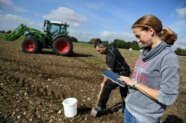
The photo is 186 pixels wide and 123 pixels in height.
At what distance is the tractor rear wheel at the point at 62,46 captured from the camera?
48.7 ft

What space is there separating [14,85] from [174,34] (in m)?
5.89

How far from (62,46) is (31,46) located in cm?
193

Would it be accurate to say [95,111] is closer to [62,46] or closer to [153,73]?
[153,73]

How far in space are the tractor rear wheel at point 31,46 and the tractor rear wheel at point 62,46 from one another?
101 cm

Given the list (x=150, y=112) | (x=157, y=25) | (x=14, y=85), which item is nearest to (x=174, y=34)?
(x=157, y=25)

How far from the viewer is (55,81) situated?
8117mm

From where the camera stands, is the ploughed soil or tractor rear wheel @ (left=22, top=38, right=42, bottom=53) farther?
tractor rear wheel @ (left=22, top=38, right=42, bottom=53)

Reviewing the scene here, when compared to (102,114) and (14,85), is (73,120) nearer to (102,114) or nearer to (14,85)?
(102,114)

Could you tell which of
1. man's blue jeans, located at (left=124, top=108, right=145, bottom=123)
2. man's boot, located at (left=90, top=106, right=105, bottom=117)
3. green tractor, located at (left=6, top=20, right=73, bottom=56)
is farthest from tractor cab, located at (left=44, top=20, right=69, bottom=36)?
man's blue jeans, located at (left=124, top=108, right=145, bottom=123)

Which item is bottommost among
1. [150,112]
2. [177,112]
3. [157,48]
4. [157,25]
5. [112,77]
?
[177,112]

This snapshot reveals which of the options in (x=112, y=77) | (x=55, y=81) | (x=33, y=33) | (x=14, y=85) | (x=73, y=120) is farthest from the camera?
(x=33, y=33)

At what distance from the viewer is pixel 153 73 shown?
87.7 inches

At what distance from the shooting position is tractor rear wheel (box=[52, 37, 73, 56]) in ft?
48.7

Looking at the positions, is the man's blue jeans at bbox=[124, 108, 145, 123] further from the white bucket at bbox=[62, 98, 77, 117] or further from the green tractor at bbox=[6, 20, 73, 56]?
the green tractor at bbox=[6, 20, 73, 56]
